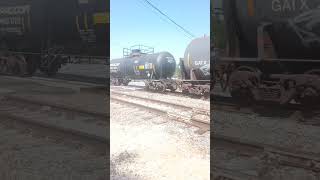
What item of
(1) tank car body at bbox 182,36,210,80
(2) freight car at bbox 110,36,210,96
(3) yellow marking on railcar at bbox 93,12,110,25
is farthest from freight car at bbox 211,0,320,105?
(1) tank car body at bbox 182,36,210,80

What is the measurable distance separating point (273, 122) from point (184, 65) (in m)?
5.64

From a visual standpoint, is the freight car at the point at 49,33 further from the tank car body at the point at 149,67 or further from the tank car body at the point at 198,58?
the tank car body at the point at 149,67

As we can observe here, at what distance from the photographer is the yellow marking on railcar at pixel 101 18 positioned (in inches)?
124

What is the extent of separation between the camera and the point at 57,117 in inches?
139

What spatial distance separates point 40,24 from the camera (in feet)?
11.9

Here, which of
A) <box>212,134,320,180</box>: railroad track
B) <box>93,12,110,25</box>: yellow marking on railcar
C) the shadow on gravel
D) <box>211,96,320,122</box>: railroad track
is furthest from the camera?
<box>211,96,320,122</box>: railroad track

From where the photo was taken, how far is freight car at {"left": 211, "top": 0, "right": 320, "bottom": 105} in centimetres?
361

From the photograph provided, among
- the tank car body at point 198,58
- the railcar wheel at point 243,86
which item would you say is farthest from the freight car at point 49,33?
the tank car body at point 198,58

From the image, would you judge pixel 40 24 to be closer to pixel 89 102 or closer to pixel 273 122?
pixel 89 102

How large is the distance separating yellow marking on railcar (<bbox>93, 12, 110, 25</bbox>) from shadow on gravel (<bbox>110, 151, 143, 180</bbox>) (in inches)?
58.8

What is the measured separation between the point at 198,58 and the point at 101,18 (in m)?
5.89

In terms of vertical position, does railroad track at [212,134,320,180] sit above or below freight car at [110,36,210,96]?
below

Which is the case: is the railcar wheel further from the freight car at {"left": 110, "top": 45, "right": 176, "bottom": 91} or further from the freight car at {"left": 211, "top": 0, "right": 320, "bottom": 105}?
the freight car at {"left": 110, "top": 45, "right": 176, "bottom": 91}

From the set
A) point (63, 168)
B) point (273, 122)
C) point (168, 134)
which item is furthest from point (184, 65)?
point (63, 168)
